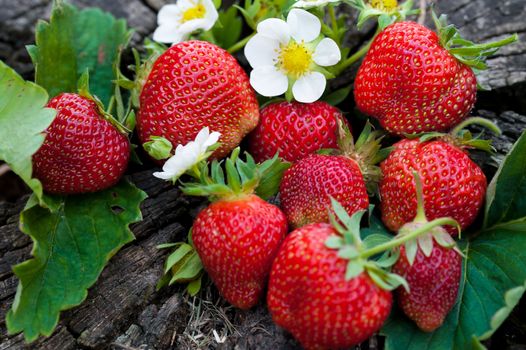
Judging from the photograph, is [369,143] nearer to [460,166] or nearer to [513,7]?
[460,166]

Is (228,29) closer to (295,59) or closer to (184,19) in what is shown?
(184,19)

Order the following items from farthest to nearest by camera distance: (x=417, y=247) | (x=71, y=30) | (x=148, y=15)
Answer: (x=148, y=15) < (x=71, y=30) < (x=417, y=247)

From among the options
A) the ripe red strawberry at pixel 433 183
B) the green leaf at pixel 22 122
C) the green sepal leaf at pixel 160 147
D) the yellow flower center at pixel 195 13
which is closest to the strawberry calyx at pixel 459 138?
the ripe red strawberry at pixel 433 183

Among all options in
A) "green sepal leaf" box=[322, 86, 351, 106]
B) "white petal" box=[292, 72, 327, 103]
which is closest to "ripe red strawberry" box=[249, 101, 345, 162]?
"white petal" box=[292, 72, 327, 103]

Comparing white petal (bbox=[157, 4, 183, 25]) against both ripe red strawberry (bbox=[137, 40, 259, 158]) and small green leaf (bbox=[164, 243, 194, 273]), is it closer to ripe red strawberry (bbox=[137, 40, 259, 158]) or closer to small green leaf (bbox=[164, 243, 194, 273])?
ripe red strawberry (bbox=[137, 40, 259, 158])

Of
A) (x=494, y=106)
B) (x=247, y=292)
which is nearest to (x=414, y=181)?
(x=247, y=292)

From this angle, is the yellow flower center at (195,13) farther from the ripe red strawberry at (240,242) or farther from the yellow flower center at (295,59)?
the ripe red strawberry at (240,242)
